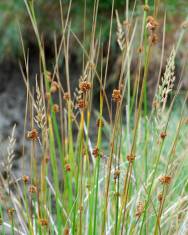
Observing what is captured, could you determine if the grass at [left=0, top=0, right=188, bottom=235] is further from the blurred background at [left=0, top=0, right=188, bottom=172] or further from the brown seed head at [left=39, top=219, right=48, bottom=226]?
the blurred background at [left=0, top=0, right=188, bottom=172]

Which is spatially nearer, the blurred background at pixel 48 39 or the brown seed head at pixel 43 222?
the brown seed head at pixel 43 222

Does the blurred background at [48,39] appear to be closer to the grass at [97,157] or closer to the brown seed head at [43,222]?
the grass at [97,157]

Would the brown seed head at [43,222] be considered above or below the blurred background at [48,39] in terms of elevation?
above

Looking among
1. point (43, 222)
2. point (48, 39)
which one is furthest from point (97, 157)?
point (48, 39)

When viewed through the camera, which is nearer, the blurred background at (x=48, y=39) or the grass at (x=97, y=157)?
the grass at (x=97, y=157)

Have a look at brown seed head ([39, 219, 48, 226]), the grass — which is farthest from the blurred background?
brown seed head ([39, 219, 48, 226])

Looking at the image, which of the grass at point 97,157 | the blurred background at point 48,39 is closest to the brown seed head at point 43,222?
the grass at point 97,157

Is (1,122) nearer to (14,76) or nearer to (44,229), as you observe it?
(14,76)

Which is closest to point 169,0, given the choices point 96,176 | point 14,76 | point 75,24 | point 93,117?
point 75,24
